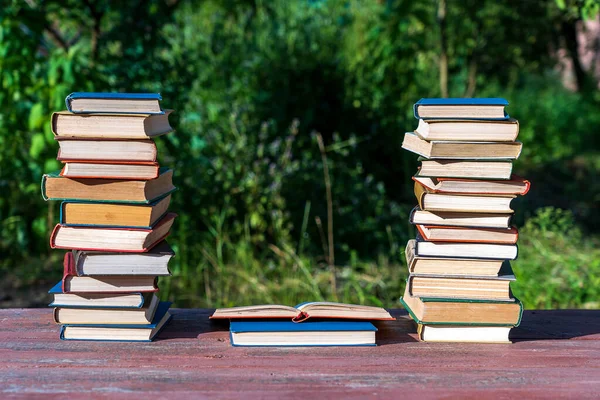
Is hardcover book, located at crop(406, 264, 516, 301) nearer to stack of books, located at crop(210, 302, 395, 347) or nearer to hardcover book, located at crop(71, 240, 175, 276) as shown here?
stack of books, located at crop(210, 302, 395, 347)

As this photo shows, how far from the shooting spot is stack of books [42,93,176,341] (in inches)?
84.0

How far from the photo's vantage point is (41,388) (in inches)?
73.9

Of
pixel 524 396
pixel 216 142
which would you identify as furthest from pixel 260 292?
pixel 524 396

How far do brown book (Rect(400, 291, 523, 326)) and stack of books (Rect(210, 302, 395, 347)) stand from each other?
0.14 m

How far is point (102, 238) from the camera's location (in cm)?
217

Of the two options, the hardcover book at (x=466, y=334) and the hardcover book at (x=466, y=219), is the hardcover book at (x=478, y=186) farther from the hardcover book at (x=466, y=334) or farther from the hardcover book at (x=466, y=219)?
the hardcover book at (x=466, y=334)

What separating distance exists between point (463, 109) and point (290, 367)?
0.93 meters

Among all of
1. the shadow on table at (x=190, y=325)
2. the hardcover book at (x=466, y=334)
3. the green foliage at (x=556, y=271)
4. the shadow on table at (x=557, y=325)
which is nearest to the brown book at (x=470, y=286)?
the hardcover book at (x=466, y=334)

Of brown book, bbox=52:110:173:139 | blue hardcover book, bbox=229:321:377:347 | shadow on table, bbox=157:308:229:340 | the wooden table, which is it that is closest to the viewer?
the wooden table

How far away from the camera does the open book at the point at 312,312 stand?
2.27 metres

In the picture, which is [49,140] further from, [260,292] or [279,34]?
[279,34]

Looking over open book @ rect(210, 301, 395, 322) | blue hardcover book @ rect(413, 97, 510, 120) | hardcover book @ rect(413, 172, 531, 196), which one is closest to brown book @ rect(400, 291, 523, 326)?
open book @ rect(210, 301, 395, 322)

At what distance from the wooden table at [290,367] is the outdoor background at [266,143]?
1632 mm

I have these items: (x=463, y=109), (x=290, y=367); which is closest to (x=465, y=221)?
(x=463, y=109)
